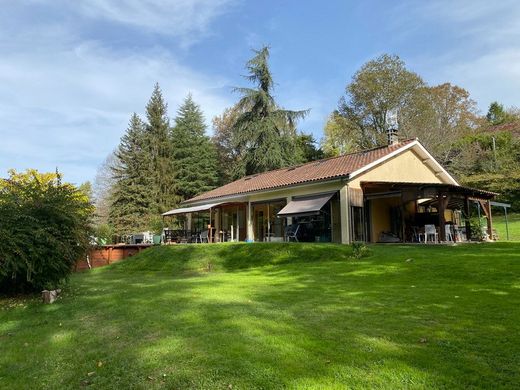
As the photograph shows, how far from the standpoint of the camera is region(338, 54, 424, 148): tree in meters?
38.0

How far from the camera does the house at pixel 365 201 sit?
19.3 meters

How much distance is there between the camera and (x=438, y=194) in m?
18.5

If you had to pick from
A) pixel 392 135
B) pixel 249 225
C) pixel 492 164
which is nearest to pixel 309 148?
pixel 492 164

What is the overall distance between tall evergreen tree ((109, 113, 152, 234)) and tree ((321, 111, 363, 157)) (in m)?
19.1

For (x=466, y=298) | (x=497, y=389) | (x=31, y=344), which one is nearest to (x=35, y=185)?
(x=31, y=344)

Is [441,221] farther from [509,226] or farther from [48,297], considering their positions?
[48,297]

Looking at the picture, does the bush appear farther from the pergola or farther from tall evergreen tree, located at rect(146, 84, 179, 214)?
tall evergreen tree, located at rect(146, 84, 179, 214)

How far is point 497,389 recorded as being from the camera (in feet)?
11.5

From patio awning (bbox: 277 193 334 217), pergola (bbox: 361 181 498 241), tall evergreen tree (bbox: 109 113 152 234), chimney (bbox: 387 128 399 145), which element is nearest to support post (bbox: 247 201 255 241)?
patio awning (bbox: 277 193 334 217)

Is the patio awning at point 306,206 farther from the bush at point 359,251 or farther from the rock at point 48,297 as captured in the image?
the rock at point 48,297

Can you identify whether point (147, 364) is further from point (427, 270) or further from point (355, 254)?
point (355, 254)

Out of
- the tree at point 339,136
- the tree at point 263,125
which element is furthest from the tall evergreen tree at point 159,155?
the tree at point 339,136

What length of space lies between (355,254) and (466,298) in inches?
291

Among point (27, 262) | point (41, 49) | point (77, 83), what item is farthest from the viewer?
point (77, 83)
